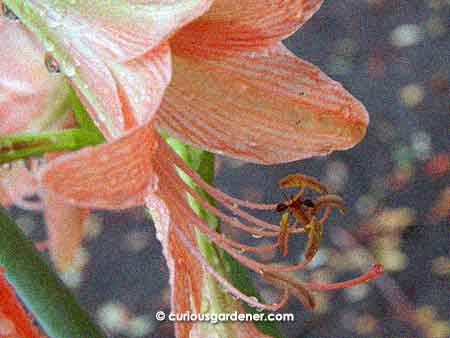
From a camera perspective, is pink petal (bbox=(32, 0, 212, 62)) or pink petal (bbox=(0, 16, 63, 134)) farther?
pink petal (bbox=(0, 16, 63, 134))

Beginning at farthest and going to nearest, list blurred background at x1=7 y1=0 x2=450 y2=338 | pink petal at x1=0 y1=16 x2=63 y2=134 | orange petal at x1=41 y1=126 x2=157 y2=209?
blurred background at x1=7 y1=0 x2=450 y2=338, pink petal at x1=0 y1=16 x2=63 y2=134, orange petal at x1=41 y1=126 x2=157 y2=209

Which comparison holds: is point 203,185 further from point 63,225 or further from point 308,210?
point 63,225

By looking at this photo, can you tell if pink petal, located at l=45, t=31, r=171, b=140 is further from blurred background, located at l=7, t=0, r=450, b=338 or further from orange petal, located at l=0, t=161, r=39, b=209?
blurred background, located at l=7, t=0, r=450, b=338

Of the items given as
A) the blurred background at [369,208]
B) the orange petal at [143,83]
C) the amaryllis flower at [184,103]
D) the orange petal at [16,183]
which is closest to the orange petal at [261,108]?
the amaryllis flower at [184,103]

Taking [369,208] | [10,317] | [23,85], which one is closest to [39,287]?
[10,317]

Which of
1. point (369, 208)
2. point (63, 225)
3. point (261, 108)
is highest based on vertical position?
point (261, 108)

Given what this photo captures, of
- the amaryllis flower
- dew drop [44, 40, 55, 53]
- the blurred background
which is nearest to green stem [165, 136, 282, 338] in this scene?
the amaryllis flower

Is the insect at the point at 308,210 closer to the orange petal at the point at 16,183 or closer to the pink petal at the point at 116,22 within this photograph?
the pink petal at the point at 116,22
